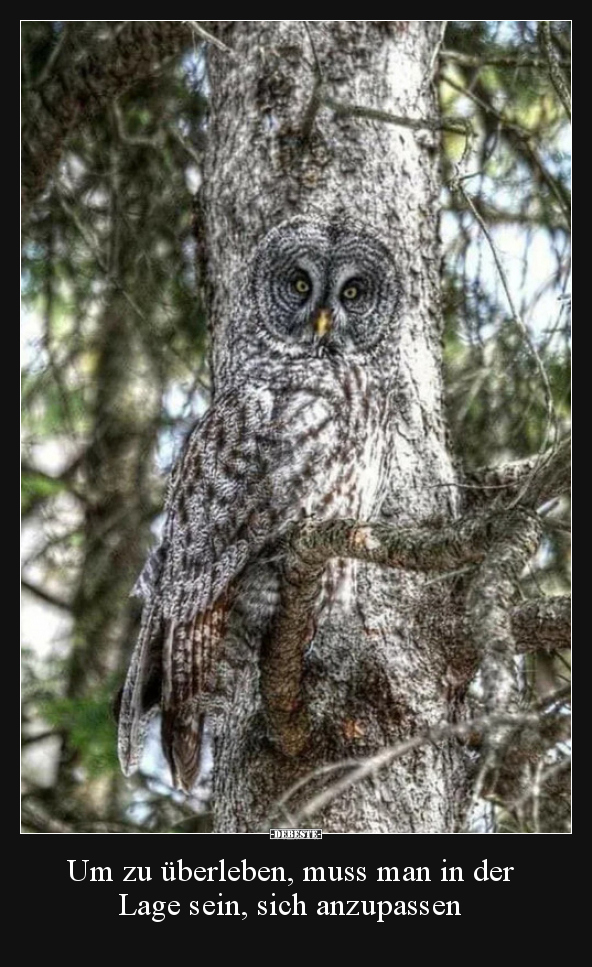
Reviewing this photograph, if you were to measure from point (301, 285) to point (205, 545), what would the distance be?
2.37 feet

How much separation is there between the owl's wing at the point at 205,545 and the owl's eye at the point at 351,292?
0.98 feet

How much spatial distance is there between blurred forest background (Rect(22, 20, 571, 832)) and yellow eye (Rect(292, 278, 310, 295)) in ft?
2.26

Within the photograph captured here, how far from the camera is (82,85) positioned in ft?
10.4

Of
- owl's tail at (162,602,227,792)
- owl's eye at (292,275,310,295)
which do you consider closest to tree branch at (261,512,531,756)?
owl's tail at (162,602,227,792)

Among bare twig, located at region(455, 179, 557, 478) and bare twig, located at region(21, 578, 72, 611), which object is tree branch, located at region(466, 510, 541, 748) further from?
bare twig, located at region(21, 578, 72, 611)

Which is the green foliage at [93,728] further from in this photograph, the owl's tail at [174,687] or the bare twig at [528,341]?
the bare twig at [528,341]

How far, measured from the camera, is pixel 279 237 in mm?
2646

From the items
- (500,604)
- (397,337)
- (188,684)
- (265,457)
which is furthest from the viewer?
Result: (397,337)

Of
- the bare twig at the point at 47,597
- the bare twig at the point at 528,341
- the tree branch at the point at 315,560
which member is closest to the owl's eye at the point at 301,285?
the bare twig at the point at 528,341

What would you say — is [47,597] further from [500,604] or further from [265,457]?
[500,604]

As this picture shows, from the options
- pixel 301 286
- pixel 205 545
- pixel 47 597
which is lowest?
pixel 205 545

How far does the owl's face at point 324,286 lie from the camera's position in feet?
8.61

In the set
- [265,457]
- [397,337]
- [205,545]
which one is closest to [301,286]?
[397,337]
